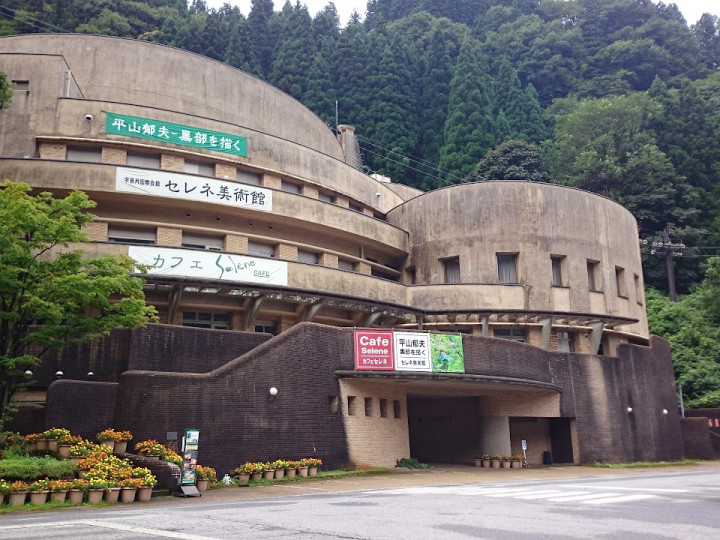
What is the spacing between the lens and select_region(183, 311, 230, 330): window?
3050 cm

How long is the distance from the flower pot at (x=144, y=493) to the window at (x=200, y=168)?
1899cm

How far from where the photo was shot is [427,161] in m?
75.1

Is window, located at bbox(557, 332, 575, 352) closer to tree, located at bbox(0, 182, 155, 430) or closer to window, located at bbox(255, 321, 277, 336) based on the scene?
window, located at bbox(255, 321, 277, 336)

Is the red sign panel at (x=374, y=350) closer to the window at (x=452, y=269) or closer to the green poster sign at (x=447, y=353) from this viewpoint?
the green poster sign at (x=447, y=353)

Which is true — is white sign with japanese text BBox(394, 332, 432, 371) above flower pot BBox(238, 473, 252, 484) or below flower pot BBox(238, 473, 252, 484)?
above

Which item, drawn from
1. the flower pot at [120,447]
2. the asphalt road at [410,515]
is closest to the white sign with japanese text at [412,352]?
the asphalt road at [410,515]

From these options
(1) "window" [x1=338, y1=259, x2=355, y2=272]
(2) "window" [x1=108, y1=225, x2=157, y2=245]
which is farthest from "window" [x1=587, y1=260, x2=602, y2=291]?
(2) "window" [x1=108, y1=225, x2=157, y2=245]

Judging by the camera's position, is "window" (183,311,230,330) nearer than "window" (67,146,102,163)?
Yes

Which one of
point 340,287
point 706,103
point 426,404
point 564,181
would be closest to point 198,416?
point 340,287

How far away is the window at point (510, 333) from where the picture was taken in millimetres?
36062

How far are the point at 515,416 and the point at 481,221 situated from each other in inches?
425

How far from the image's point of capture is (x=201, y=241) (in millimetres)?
32281

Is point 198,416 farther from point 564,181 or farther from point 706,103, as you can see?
point 706,103

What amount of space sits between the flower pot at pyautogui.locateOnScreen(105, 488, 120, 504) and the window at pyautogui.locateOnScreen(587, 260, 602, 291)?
28.7 metres
